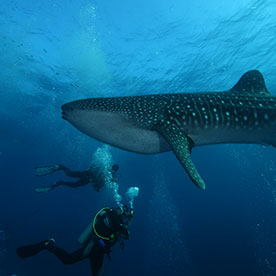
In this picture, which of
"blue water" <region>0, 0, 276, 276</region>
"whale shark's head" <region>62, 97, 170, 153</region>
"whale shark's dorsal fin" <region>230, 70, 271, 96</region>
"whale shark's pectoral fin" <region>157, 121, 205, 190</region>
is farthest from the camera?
"blue water" <region>0, 0, 276, 276</region>

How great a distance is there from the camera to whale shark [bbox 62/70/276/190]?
371 centimetres

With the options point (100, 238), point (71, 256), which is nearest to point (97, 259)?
point (71, 256)

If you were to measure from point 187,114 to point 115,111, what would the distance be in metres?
1.50

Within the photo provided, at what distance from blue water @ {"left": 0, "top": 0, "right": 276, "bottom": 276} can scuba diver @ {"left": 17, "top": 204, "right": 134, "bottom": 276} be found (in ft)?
54.2

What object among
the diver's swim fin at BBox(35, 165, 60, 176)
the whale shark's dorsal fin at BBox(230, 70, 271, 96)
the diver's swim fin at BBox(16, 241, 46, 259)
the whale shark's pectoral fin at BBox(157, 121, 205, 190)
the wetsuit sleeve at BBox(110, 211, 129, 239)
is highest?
the whale shark's dorsal fin at BBox(230, 70, 271, 96)

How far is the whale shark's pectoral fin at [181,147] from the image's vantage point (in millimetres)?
2906

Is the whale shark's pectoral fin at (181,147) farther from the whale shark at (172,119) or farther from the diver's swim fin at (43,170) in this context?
the diver's swim fin at (43,170)

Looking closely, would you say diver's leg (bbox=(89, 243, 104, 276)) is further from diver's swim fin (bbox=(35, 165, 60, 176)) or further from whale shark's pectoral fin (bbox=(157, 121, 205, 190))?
diver's swim fin (bbox=(35, 165, 60, 176))

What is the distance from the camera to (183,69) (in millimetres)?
23234

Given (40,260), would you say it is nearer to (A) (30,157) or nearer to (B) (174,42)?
(B) (174,42)

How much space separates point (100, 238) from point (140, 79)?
22.0 metres

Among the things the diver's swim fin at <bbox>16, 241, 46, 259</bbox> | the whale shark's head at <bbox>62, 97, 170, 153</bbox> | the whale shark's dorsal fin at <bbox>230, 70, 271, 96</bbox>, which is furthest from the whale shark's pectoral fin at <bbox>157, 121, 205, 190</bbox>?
the diver's swim fin at <bbox>16, 241, 46, 259</bbox>

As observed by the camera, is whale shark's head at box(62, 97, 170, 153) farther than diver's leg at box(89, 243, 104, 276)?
No

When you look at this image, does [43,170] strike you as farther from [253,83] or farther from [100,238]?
[253,83]
